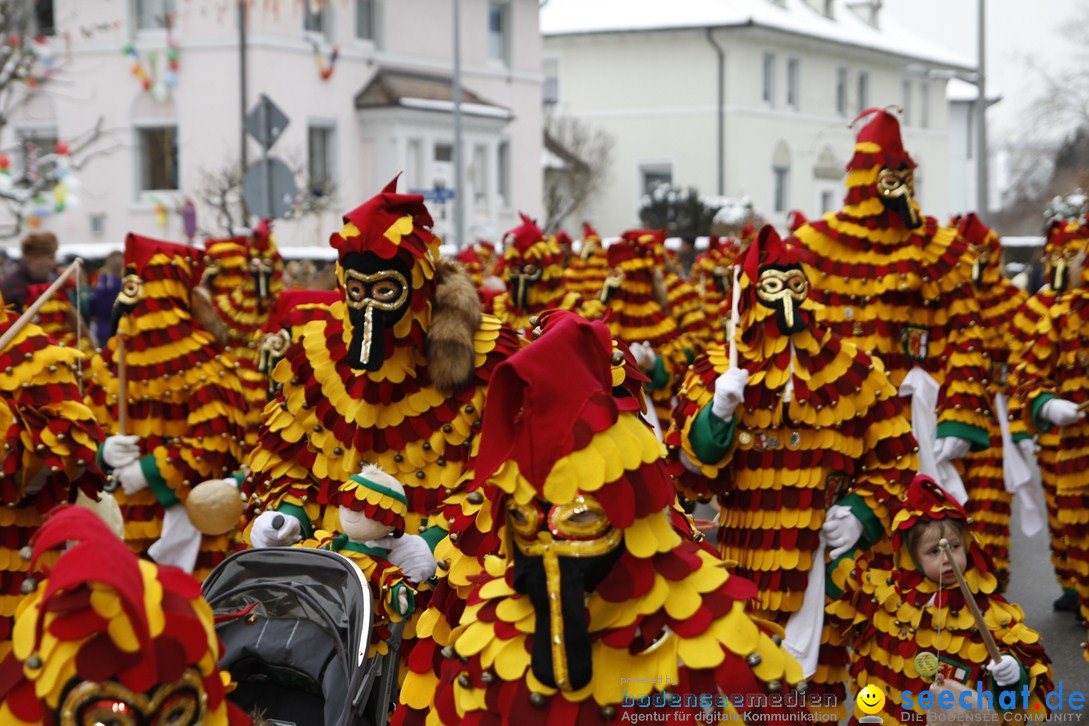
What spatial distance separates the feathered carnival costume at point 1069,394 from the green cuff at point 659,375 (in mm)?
3530

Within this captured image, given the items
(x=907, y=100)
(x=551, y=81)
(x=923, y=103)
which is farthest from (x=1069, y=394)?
(x=923, y=103)

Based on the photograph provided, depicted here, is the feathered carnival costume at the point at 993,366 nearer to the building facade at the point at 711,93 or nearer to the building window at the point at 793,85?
the building facade at the point at 711,93

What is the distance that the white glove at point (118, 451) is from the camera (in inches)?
290

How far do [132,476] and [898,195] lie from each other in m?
4.03

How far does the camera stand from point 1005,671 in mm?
4938

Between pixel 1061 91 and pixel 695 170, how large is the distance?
58.1ft

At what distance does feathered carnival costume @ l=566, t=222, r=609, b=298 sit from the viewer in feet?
50.2

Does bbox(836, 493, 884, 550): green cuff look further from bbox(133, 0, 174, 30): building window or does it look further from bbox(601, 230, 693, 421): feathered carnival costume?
bbox(133, 0, 174, 30): building window

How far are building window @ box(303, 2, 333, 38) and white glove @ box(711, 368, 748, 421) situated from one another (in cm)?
3155

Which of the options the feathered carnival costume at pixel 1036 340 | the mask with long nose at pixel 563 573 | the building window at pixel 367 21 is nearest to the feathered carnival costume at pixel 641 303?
the feathered carnival costume at pixel 1036 340

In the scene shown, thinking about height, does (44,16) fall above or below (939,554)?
above

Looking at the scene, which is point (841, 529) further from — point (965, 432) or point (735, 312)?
point (965, 432)

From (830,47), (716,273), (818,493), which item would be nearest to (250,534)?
(818,493)

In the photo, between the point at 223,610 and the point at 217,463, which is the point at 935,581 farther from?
the point at 217,463
